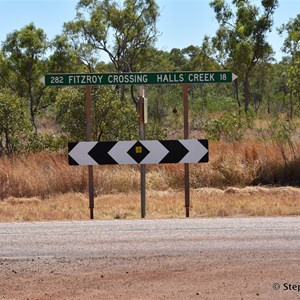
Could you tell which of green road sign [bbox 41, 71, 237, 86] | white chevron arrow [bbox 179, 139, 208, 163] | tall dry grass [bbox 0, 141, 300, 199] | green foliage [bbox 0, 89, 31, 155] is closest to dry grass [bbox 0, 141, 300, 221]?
tall dry grass [bbox 0, 141, 300, 199]

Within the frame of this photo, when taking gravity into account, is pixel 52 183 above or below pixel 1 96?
below

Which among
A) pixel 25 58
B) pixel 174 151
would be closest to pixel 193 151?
pixel 174 151

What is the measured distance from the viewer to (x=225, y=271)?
282 inches

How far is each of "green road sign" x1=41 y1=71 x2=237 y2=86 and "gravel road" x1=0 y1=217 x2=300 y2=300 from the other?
2.75 meters

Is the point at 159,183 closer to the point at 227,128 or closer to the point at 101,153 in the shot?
the point at 101,153

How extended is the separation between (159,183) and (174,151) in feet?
19.0

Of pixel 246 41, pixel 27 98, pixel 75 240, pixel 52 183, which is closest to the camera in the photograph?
pixel 75 240

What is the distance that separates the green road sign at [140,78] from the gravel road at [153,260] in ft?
9.02

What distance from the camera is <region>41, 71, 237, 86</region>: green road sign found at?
12.0 meters

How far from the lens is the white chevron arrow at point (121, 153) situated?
39.7ft

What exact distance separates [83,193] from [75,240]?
317 inches

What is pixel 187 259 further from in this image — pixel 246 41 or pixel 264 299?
pixel 246 41

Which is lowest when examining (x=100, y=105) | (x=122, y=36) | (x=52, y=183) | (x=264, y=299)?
(x=264, y=299)

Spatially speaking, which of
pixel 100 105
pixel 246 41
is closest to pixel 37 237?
pixel 100 105
